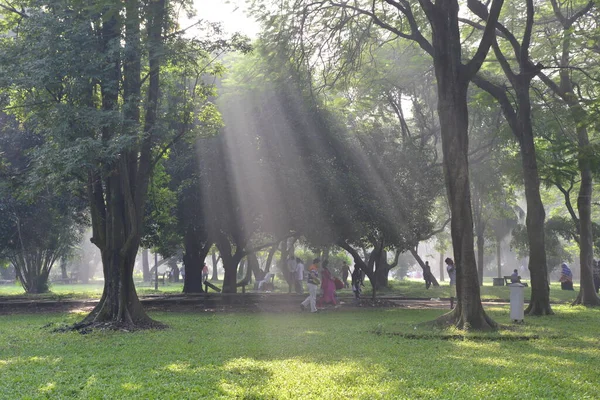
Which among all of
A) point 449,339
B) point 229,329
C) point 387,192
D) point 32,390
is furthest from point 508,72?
point 32,390

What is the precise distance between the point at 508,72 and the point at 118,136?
11.4 metres

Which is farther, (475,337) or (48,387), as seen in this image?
(475,337)

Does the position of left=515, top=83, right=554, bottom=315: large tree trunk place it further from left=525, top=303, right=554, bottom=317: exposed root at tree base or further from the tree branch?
the tree branch

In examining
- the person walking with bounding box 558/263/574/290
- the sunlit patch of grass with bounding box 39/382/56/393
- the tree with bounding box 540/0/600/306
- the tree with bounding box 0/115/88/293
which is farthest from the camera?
the person walking with bounding box 558/263/574/290

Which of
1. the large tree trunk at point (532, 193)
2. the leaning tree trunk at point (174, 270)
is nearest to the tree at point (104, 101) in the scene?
the large tree trunk at point (532, 193)

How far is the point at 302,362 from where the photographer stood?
33.8ft

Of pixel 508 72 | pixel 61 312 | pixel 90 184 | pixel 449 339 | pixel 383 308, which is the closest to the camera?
pixel 449 339

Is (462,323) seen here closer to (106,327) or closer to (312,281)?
(312,281)

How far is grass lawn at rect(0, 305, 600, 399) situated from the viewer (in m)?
8.09

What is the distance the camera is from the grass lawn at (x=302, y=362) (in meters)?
8.09

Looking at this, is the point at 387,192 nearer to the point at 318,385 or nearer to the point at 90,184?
the point at 90,184

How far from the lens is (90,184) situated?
15.8 metres

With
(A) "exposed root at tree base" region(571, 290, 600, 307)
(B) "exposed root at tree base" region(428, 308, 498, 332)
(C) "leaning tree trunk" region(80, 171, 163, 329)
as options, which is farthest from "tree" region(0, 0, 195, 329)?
(A) "exposed root at tree base" region(571, 290, 600, 307)

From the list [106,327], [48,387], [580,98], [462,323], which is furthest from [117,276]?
[580,98]
